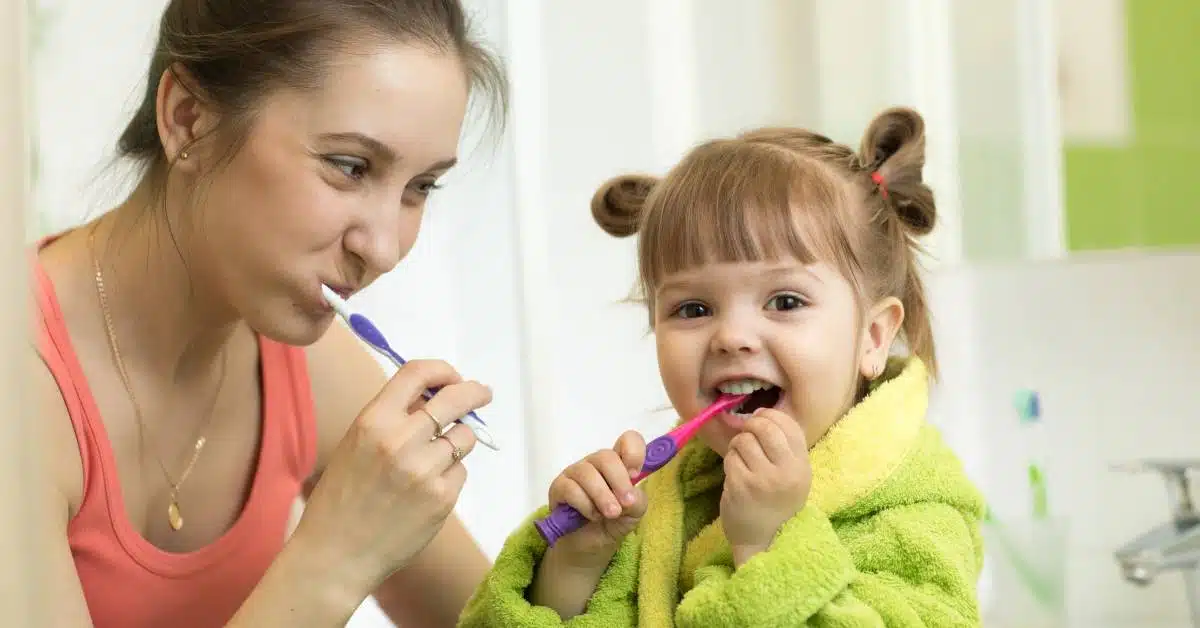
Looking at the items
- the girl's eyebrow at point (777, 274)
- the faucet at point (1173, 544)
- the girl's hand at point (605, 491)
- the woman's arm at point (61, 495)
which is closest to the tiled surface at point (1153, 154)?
the faucet at point (1173, 544)

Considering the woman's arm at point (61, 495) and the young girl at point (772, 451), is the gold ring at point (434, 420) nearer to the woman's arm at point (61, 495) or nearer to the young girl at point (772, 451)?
the young girl at point (772, 451)

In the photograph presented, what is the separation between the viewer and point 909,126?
1080 millimetres

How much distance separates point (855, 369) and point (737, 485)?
178mm

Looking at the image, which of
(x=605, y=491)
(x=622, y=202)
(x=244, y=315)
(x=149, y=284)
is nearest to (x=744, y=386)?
(x=605, y=491)

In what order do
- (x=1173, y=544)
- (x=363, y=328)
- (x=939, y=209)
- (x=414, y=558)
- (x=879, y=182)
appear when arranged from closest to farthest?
(x=363, y=328)
(x=879, y=182)
(x=414, y=558)
(x=1173, y=544)
(x=939, y=209)

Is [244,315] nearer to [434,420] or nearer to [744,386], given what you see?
[434,420]

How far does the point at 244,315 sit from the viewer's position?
97 cm

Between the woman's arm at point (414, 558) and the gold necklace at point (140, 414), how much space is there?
0.38 ft

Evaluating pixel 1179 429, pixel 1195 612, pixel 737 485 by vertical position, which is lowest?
pixel 1195 612

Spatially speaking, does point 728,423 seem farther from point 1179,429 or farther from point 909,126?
point 1179,429

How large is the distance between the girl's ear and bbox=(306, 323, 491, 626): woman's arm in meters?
0.45

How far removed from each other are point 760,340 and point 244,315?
0.40 metres

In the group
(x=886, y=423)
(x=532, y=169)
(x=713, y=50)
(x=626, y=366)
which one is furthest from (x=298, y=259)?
(x=713, y=50)

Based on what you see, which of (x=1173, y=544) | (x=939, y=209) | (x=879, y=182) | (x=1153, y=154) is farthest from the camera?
(x=939, y=209)
